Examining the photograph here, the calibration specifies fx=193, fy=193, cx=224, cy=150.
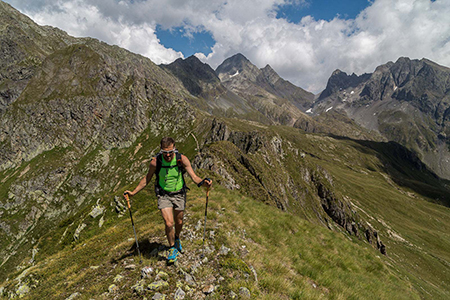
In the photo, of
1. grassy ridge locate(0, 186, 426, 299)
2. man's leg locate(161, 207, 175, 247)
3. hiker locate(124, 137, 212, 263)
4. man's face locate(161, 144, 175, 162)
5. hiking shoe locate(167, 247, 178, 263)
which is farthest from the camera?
hiker locate(124, 137, 212, 263)

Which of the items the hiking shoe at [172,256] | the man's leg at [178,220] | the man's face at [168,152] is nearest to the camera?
the hiking shoe at [172,256]

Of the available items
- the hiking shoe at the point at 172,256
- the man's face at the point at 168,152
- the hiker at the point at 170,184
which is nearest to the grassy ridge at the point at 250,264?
A: the hiking shoe at the point at 172,256

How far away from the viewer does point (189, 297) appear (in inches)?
228

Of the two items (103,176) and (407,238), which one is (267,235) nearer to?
(407,238)

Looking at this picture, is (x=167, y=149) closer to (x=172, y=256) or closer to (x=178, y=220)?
(x=178, y=220)

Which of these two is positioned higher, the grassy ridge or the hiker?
the hiker

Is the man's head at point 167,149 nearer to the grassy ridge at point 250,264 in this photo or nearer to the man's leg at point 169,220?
the man's leg at point 169,220

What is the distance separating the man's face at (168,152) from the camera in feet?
25.2

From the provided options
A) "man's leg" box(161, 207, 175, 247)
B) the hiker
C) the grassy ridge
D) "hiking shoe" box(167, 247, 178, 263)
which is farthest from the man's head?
the grassy ridge

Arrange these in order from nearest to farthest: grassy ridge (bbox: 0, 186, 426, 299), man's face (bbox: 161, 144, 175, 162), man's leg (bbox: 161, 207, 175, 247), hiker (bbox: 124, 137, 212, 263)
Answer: grassy ridge (bbox: 0, 186, 426, 299)
man's leg (bbox: 161, 207, 175, 247)
man's face (bbox: 161, 144, 175, 162)
hiker (bbox: 124, 137, 212, 263)

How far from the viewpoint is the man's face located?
7.67 m

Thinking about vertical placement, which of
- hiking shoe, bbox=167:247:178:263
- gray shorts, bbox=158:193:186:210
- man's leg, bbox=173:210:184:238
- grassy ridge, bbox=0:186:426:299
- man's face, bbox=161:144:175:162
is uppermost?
man's face, bbox=161:144:175:162

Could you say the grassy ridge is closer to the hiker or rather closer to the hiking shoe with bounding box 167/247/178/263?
the hiking shoe with bounding box 167/247/178/263

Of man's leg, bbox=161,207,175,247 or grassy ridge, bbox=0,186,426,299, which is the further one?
man's leg, bbox=161,207,175,247
